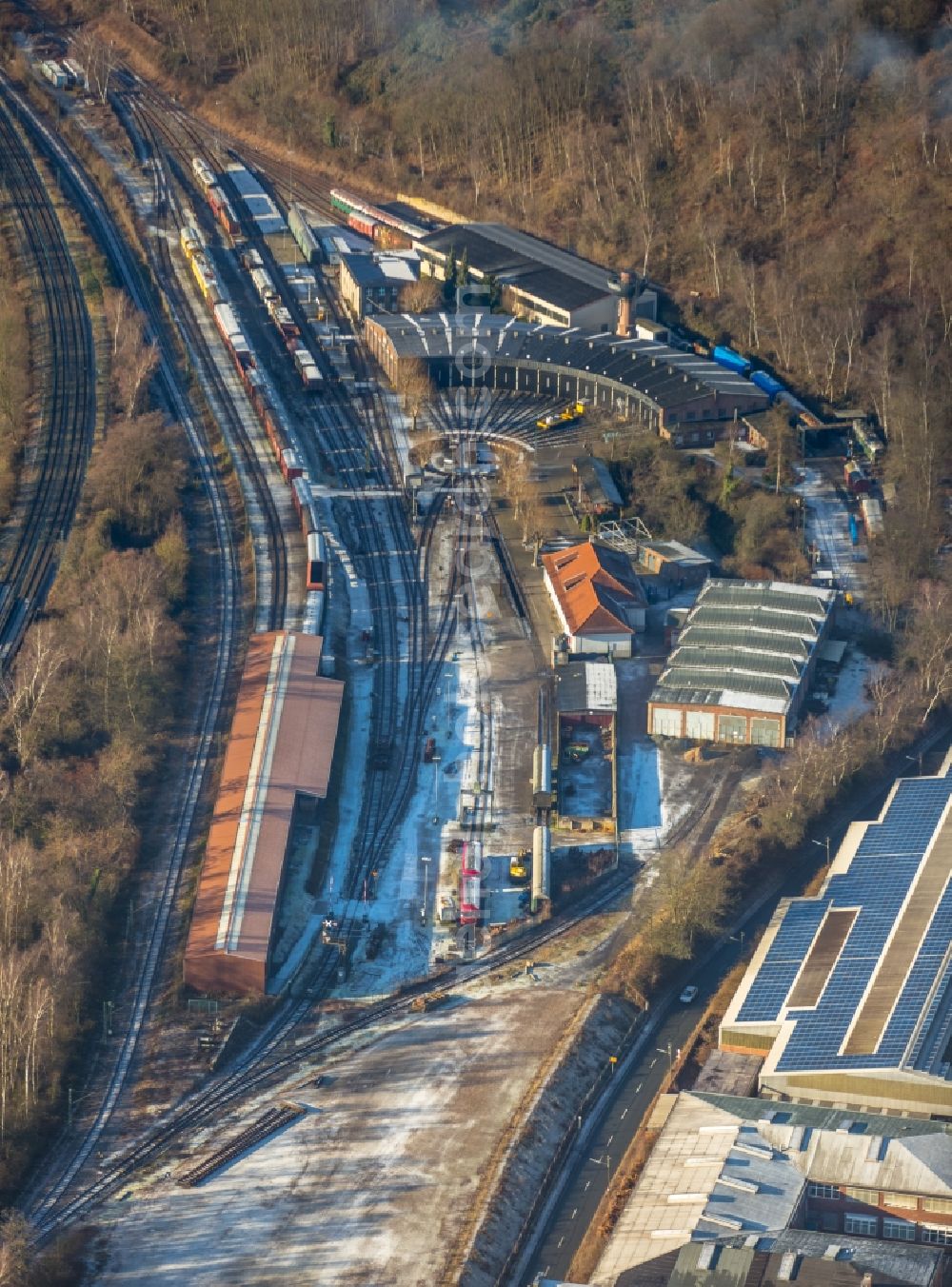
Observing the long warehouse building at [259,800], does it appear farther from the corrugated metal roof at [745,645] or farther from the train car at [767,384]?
the train car at [767,384]

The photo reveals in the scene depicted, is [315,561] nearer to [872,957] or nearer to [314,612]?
[314,612]

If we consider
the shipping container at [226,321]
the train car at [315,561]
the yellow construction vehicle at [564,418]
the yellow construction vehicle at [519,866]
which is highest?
the shipping container at [226,321]

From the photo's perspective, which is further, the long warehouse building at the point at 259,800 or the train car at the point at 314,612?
the train car at the point at 314,612

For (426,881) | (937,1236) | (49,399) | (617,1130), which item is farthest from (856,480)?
(937,1236)

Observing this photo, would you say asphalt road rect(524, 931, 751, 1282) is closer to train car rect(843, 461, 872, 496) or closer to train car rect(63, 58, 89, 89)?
train car rect(843, 461, 872, 496)

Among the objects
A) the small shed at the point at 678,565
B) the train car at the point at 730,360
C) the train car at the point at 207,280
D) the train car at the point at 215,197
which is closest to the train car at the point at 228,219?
the train car at the point at 215,197

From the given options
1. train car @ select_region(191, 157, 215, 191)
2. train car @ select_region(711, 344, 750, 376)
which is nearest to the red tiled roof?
train car @ select_region(711, 344, 750, 376)
